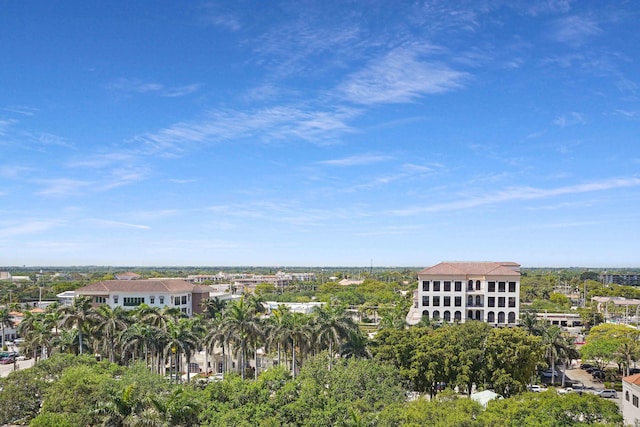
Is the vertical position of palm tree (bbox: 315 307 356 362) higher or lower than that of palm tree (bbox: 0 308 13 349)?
higher

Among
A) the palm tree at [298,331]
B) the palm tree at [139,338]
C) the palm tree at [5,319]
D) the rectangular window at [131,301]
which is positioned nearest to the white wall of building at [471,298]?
the palm tree at [298,331]

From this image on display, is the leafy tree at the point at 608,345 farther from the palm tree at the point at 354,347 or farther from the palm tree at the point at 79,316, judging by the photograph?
the palm tree at the point at 79,316

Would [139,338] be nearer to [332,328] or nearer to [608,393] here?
[332,328]

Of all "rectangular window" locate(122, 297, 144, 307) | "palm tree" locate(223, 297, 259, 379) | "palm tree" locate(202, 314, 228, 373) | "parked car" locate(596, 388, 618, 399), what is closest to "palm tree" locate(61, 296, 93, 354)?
"palm tree" locate(202, 314, 228, 373)

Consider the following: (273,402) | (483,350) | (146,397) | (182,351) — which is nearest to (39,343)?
(182,351)

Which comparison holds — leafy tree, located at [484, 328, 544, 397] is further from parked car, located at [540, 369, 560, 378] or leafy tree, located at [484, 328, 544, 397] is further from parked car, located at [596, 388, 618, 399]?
parked car, located at [540, 369, 560, 378]

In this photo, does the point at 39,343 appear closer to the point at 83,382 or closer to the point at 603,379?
the point at 83,382
